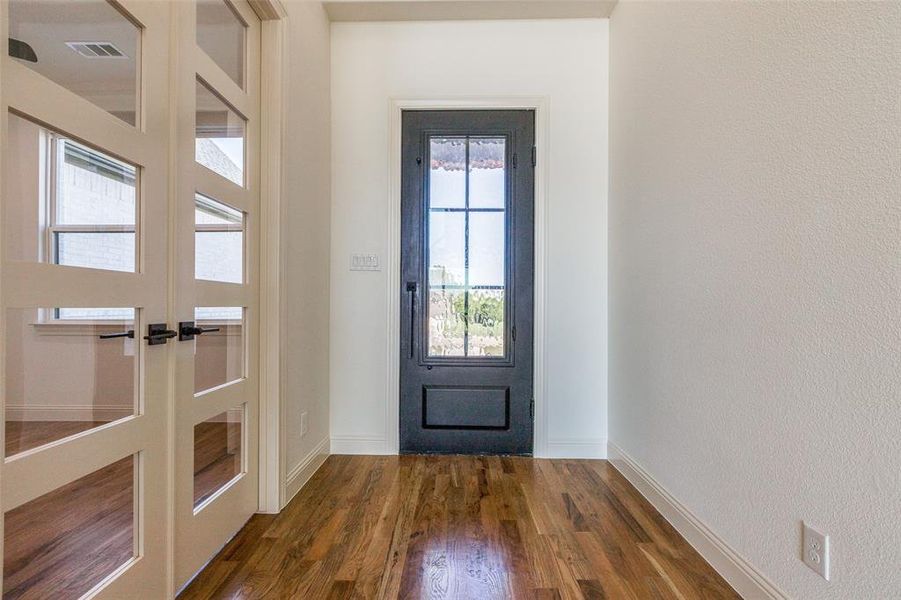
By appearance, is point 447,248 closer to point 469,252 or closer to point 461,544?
point 469,252

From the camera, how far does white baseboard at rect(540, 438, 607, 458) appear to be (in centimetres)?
268

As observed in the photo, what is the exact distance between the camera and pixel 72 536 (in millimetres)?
1050

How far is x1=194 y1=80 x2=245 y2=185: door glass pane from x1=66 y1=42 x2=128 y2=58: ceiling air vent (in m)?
0.32

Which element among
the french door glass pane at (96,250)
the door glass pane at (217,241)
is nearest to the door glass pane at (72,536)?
the french door glass pane at (96,250)

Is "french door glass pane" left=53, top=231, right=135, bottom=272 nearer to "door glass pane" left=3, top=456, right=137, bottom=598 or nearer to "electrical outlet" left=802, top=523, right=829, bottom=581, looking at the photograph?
"door glass pane" left=3, top=456, right=137, bottom=598

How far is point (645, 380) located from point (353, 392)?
171cm

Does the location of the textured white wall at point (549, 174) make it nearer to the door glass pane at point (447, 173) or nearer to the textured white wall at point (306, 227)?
the textured white wall at point (306, 227)

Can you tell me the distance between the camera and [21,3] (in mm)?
912

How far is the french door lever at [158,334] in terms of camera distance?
125cm

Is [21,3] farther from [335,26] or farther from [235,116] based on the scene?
[335,26]

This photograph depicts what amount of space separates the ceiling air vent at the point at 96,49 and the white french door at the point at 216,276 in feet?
0.70

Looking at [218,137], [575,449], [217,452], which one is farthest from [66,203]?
[575,449]

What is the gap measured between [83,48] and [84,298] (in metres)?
0.63

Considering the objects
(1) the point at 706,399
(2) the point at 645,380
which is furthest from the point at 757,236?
(2) the point at 645,380
